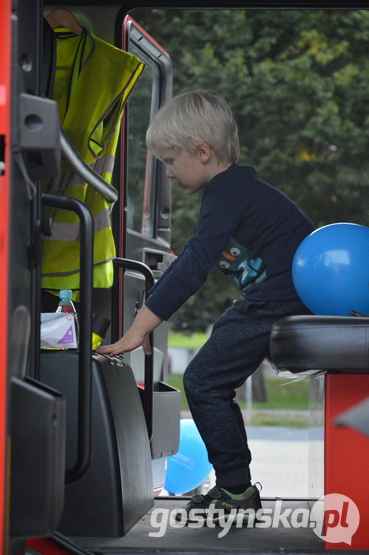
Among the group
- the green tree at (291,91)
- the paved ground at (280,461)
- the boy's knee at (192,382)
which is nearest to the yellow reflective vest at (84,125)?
the boy's knee at (192,382)

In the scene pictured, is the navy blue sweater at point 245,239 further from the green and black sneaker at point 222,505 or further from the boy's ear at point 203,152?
the green and black sneaker at point 222,505

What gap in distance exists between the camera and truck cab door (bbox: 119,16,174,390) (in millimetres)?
3301

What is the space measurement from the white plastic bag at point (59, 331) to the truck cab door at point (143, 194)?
65 cm

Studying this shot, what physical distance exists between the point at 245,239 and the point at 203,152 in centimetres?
31

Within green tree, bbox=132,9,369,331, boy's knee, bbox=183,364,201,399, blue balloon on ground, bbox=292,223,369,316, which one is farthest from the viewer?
green tree, bbox=132,9,369,331

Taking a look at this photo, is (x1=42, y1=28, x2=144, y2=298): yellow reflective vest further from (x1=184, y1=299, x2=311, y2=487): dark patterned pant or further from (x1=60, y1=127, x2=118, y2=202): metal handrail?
(x1=184, y1=299, x2=311, y2=487): dark patterned pant

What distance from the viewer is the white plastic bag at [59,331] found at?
2490mm

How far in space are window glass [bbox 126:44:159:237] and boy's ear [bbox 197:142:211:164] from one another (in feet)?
3.02

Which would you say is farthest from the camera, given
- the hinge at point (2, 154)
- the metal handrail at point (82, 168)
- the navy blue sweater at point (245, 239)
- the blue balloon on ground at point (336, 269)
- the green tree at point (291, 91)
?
the green tree at point (291, 91)

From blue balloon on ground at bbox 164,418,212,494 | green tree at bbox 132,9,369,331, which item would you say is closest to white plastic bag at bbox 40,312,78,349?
blue balloon on ground at bbox 164,418,212,494

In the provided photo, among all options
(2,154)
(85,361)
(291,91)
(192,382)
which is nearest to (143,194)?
(192,382)

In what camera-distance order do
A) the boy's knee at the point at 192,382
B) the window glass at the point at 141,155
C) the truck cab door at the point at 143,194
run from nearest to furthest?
the boy's knee at the point at 192,382 → the truck cab door at the point at 143,194 → the window glass at the point at 141,155

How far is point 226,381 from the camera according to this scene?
2576 millimetres

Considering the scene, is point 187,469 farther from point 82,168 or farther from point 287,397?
point 287,397
